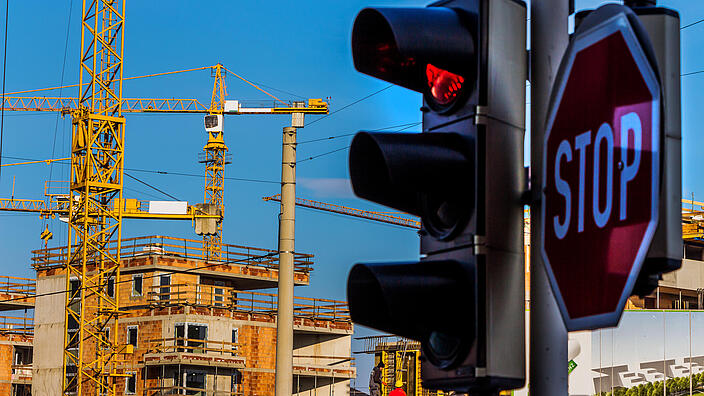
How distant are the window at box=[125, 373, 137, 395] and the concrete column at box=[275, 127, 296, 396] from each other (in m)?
35.1

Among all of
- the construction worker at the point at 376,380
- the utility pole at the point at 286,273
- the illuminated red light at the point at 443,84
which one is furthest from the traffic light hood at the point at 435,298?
the construction worker at the point at 376,380

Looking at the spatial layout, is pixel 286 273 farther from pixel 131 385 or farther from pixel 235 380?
pixel 131 385

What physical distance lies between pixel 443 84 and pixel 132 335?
196ft

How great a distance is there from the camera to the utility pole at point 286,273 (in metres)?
26.0

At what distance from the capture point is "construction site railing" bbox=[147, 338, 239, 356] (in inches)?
2299

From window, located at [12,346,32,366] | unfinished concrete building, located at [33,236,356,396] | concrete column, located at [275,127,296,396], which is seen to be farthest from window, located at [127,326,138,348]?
concrete column, located at [275,127,296,396]

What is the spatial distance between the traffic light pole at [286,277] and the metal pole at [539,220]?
2214 centimetres

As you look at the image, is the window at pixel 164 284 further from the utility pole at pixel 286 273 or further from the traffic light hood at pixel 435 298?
the traffic light hood at pixel 435 298

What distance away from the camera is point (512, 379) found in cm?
336

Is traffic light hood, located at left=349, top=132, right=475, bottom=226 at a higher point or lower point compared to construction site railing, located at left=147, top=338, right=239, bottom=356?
higher

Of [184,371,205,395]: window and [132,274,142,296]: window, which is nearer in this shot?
[184,371,205,395]: window

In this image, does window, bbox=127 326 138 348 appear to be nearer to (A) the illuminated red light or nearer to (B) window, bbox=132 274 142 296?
(B) window, bbox=132 274 142 296

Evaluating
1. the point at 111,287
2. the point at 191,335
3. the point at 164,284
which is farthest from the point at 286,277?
the point at 111,287

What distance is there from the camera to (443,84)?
375 centimetres
